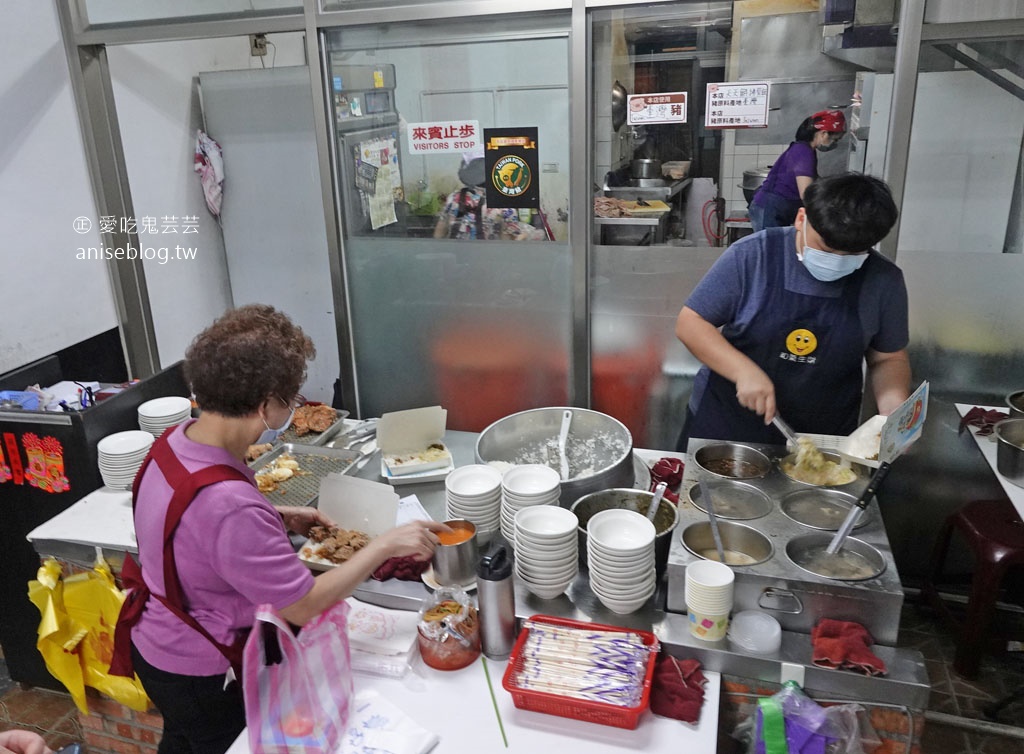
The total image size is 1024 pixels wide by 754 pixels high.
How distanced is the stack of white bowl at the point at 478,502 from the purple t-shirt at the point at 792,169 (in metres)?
1.75

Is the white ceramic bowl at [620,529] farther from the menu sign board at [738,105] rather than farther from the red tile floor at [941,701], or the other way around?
the menu sign board at [738,105]

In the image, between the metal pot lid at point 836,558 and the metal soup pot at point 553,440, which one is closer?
the metal pot lid at point 836,558

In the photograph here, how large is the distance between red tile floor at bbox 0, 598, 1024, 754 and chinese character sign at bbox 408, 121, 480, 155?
2557mm

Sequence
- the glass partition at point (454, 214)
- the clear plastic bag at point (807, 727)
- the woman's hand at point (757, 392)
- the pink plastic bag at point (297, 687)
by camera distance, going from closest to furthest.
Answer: the pink plastic bag at point (297, 687)
the clear plastic bag at point (807, 727)
the woman's hand at point (757, 392)
the glass partition at point (454, 214)

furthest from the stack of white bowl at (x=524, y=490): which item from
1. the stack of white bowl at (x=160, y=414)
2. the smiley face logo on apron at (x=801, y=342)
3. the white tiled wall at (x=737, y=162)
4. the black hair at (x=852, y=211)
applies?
the white tiled wall at (x=737, y=162)

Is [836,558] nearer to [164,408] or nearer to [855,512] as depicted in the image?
[855,512]

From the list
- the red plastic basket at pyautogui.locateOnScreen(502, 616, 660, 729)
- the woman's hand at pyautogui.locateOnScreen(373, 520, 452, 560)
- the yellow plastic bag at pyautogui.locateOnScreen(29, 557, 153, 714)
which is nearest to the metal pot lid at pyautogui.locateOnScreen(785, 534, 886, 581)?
the red plastic basket at pyautogui.locateOnScreen(502, 616, 660, 729)

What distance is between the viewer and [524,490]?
1893 millimetres

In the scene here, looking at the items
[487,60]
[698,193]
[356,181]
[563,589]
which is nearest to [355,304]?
[356,181]

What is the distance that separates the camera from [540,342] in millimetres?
3299

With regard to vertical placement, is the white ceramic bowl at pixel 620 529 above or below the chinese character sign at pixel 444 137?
below

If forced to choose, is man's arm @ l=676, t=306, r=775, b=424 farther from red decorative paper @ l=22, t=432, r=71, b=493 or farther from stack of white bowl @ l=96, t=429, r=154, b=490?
red decorative paper @ l=22, t=432, r=71, b=493

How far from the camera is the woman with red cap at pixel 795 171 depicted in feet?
9.20

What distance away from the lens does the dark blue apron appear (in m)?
2.22
